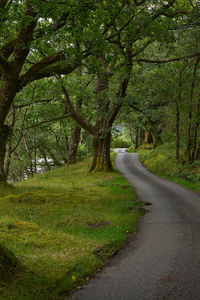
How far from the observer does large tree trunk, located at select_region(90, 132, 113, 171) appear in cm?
2573

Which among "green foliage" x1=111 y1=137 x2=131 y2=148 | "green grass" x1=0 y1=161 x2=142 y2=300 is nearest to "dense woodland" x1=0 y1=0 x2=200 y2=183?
"green grass" x1=0 y1=161 x2=142 y2=300

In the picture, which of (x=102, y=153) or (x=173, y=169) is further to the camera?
(x=102, y=153)

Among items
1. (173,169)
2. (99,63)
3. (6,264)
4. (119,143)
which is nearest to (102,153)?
(173,169)

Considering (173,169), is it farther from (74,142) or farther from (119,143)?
(119,143)

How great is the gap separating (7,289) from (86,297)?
60.3 inches

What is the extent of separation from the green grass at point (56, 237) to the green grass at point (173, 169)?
713 centimetres

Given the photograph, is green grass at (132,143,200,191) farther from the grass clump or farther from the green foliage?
the green foliage

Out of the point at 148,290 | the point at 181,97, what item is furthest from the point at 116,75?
the point at 148,290

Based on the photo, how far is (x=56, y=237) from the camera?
8297mm

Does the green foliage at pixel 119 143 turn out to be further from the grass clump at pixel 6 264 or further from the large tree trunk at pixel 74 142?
the grass clump at pixel 6 264

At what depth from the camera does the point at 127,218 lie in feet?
36.8

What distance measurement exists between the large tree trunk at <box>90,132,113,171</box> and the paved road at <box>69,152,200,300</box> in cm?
1384

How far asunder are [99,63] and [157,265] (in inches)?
386

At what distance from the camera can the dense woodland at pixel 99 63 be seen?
11.7 meters
